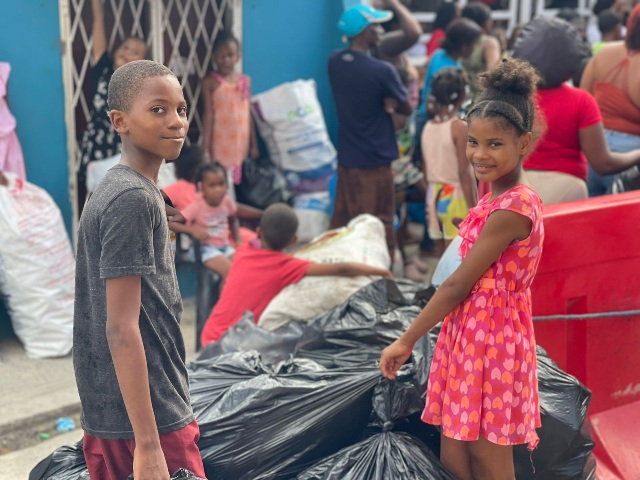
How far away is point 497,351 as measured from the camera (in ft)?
8.02

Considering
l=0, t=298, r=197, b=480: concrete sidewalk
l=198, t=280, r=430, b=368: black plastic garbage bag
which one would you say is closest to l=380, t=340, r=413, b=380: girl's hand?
l=198, t=280, r=430, b=368: black plastic garbage bag

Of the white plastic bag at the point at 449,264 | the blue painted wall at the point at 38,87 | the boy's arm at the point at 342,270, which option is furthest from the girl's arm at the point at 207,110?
the white plastic bag at the point at 449,264

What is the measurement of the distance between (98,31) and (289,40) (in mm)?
1563

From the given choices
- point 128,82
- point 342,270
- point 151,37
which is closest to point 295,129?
point 151,37

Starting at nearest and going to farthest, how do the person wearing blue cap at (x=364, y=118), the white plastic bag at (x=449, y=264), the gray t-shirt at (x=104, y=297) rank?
the gray t-shirt at (x=104, y=297) → the white plastic bag at (x=449, y=264) → the person wearing blue cap at (x=364, y=118)

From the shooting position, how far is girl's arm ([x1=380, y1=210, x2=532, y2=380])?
2.40m

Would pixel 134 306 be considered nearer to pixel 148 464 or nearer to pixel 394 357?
pixel 148 464

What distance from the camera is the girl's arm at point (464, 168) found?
5.18 meters

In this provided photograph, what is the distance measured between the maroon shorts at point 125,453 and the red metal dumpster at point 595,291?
153cm

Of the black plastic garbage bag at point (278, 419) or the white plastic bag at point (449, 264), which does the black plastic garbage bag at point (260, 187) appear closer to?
the white plastic bag at point (449, 264)

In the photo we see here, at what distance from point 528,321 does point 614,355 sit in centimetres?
112

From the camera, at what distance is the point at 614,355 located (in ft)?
11.3

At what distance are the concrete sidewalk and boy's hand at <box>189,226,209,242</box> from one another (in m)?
0.66

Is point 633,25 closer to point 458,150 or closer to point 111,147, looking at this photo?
point 458,150
